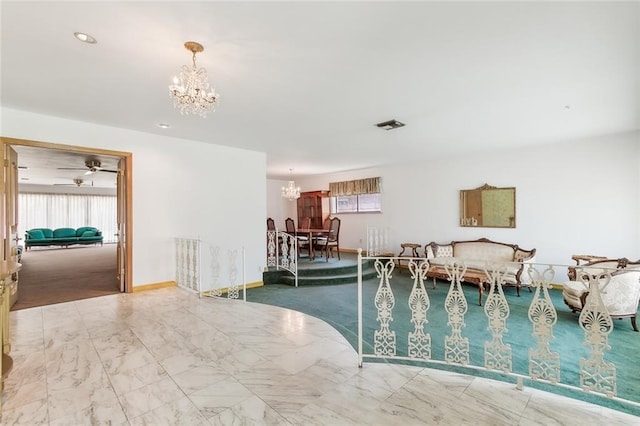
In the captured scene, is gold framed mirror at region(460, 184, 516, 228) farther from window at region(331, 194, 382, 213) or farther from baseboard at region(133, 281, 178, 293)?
baseboard at region(133, 281, 178, 293)

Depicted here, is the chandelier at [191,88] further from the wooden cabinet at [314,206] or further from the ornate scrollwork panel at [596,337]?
the wooden cabinet at [314,206]

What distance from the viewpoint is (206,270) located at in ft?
17.5

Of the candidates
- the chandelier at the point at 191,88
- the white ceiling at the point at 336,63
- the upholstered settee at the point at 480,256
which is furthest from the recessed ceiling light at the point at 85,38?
Answer: the upholstered settee at the point at 480,256

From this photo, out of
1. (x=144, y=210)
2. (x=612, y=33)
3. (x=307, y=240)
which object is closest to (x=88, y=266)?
(x=144, y=210)

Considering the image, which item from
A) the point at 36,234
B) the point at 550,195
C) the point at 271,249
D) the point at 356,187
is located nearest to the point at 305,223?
the point at 356,187

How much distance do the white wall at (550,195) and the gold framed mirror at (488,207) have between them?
4.5 inches

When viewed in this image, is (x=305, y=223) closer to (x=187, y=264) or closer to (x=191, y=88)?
(x=187, y=264)

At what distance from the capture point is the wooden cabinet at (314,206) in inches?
397

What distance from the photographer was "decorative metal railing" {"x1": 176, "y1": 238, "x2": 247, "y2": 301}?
4602 millimetres

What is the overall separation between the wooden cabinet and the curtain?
30.5ft

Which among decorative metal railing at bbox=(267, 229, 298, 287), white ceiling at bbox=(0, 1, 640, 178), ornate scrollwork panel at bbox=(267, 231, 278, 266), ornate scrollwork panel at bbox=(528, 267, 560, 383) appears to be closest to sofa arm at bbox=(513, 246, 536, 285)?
white ceiling at bbox=(0, 1, 640, 178)

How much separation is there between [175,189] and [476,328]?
5.00 meters

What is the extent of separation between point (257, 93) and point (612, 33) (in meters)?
3.11

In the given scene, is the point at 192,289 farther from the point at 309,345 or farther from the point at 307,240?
the point at 307,240
